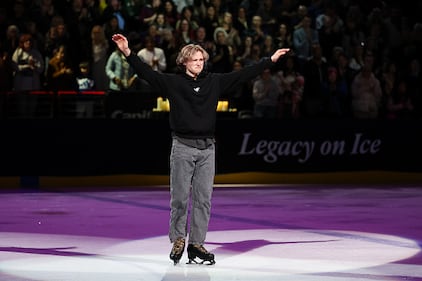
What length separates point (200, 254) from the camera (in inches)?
368

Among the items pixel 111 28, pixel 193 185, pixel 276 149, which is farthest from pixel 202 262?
pixel 111 28

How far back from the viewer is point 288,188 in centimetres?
1827

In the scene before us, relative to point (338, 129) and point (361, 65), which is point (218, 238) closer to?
point (338, 129)

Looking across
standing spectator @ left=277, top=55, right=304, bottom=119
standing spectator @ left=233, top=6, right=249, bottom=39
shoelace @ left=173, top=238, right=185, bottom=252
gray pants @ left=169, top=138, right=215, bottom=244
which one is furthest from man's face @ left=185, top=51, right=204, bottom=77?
standing spectator @ left=233, top=6, right=249, bottom=39

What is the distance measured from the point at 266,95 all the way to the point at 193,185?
10012 mm

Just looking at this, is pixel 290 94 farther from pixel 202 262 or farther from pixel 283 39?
pixel 202 262

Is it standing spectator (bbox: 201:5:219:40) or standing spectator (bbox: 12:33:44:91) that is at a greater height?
standing spectator (bbox: 201:5:219:40)

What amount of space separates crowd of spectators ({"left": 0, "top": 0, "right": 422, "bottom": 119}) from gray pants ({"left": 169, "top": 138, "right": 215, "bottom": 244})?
897 cm

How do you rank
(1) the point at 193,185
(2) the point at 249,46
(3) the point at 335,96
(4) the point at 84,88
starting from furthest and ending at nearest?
(2) the point at 249,46
(3) the point at 335,96
(4) the point at 84,88
(1) the point at 193,185

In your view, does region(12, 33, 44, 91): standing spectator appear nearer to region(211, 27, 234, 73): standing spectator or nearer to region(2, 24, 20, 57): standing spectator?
region(2, 24, 20, 57): standing spectator

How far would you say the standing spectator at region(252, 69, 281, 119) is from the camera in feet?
62.8

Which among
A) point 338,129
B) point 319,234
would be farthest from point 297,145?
point 319,234

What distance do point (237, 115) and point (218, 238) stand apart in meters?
8.11

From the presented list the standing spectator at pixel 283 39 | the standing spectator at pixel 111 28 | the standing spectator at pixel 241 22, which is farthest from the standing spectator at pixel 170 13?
the standing spectator at pixel 283 39
